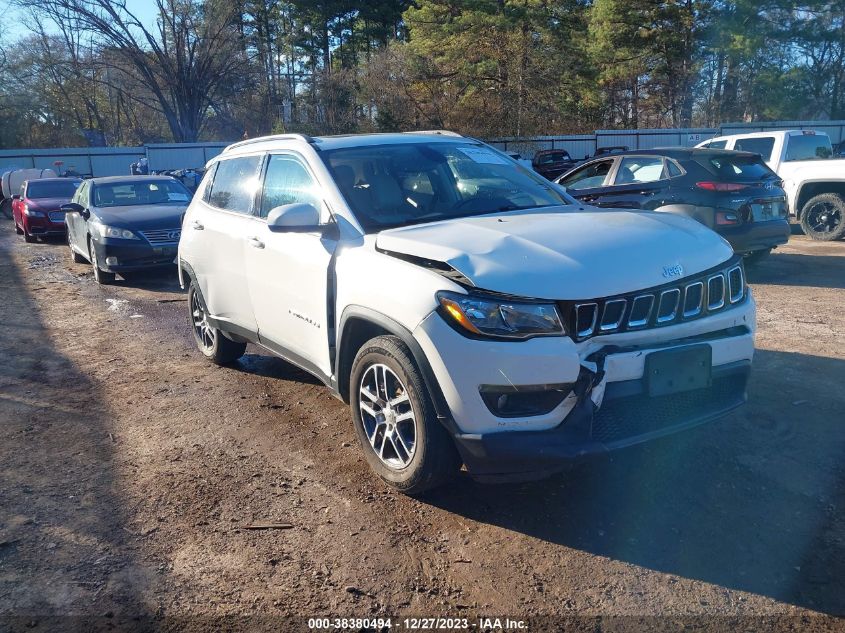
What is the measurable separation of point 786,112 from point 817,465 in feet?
134

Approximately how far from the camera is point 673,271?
3510mm

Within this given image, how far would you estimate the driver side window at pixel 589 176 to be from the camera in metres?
10.3

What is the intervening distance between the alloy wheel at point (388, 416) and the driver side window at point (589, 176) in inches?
278

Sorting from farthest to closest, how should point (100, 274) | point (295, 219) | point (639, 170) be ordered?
point (100, 274), point (639, 170), point (295, 219)

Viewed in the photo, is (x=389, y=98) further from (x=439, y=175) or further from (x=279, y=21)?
(x=439, y=175)

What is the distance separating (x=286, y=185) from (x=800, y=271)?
7.64m

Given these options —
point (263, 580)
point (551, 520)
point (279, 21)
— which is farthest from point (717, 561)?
point (279, 21)

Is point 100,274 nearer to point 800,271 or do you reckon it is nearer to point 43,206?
point 43,206

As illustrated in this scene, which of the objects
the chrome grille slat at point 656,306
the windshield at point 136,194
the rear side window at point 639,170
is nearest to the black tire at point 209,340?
the chrome grille slat at point 656,306

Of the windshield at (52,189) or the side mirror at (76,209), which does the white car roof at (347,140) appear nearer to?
the side mirror at (76,209)

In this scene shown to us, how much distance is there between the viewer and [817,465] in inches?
156

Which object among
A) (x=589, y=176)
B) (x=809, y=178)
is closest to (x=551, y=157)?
(x=809, y=178)

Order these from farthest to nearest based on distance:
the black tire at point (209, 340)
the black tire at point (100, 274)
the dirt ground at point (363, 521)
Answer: the black tire at point (100, 274) → the black tire at point (209, 340) → the dirt ground at point (363, 521)


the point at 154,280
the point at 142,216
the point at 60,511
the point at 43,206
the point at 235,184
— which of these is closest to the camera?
the point at 60,511
